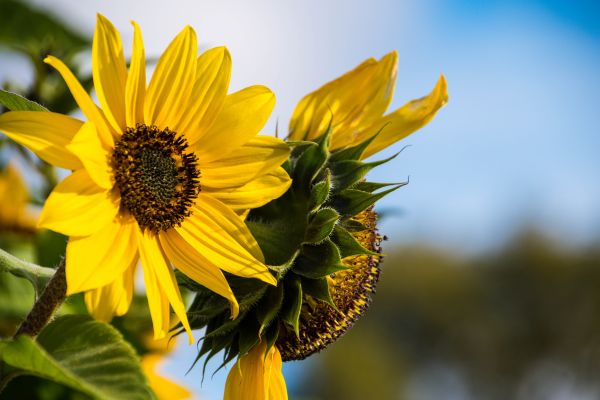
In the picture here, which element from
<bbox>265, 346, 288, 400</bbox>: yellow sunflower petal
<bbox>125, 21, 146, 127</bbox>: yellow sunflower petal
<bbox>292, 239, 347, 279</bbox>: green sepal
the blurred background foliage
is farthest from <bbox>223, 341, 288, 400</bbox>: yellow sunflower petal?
the blurred background foliage

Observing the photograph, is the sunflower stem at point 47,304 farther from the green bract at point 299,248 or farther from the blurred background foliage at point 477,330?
the blurred background foliage at point 477,330

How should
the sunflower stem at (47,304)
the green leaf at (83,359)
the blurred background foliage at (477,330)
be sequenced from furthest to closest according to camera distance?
the blurred background foliage at (477,330)
the sunflower stem at (47,304)
the green leaf at (83,359)

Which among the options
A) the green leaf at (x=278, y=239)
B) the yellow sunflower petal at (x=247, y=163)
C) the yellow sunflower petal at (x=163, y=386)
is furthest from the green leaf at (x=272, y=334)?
the yellow sunflower petal at (x=163, y=386)

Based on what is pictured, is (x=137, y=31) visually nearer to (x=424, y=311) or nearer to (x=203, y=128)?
(x=203, y=128)

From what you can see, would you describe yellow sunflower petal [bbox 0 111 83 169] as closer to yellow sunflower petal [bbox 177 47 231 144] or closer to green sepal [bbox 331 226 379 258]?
yellow sunflower petal [bbox 177 47 231 144]

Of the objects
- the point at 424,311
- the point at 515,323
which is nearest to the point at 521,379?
the point at 515,323
